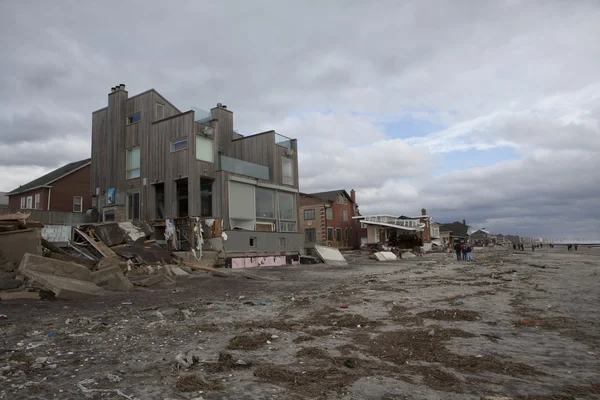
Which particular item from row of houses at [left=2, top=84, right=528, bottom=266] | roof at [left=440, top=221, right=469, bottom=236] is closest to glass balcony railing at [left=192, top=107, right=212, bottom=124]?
row of houses at [left=2, top=84, right=528, bottom=266]

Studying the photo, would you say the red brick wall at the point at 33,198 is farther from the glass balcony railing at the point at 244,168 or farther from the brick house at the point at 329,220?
the brick house at the point at 329,220

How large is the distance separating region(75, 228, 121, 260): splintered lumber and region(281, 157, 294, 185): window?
591 inches

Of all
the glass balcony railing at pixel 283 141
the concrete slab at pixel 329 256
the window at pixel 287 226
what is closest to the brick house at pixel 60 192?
the glass balcony railing at pixel 283 141

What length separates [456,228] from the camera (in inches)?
4200

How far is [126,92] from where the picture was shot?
1134 inches

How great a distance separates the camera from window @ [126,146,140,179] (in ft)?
90.2

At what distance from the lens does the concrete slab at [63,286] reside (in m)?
10.5

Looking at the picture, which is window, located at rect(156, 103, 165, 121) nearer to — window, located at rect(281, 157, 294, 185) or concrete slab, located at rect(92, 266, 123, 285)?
window, located at rect(281, 157, 294, 185)

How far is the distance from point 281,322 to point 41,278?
279 inches

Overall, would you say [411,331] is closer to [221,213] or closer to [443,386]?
[443,386]

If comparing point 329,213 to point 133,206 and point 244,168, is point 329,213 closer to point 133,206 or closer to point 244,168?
point 244,168

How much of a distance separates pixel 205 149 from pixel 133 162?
5.99 meters

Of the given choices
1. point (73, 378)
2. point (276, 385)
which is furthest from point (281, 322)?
point (73, 378)

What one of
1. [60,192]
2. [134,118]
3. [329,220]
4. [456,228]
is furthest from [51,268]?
[456,228]
